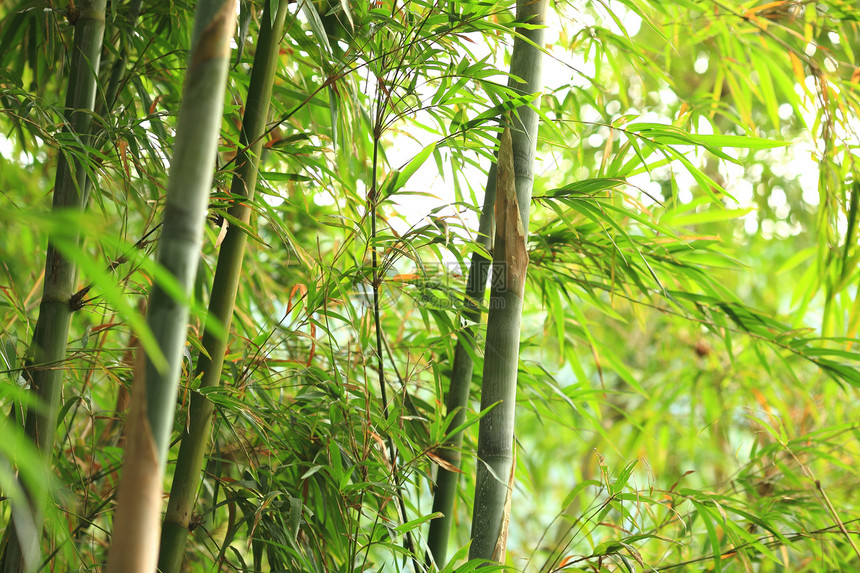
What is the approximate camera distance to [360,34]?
23.7 inches

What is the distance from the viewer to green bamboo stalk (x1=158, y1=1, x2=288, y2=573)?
51 cm

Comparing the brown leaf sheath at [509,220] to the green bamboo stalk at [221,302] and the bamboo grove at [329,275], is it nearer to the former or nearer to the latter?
the bamboo grove at [329,275]

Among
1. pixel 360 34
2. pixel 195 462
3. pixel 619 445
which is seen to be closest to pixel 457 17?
pixel 360 34

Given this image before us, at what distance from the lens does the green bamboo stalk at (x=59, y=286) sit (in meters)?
0.53

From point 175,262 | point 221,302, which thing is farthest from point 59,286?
point 175,262

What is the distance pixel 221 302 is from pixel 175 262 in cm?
24

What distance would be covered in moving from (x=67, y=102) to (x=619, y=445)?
1.70 metres

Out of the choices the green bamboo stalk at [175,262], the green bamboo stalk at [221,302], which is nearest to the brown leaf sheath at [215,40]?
the green bamboo stalk at [175,262]

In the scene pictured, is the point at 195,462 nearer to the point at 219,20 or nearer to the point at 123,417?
the point at 123,417

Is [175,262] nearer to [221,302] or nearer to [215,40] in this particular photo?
[215,40]

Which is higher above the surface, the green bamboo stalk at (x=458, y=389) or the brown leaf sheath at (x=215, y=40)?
the brown leaf sheath at (x=215, y=40)

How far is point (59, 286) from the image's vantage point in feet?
1.86

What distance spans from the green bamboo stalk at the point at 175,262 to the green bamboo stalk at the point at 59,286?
0.88 feet

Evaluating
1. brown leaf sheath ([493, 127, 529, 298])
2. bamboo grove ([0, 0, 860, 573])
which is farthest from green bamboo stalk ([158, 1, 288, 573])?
brown leaf sheath ([493, 127, 529, 298])
